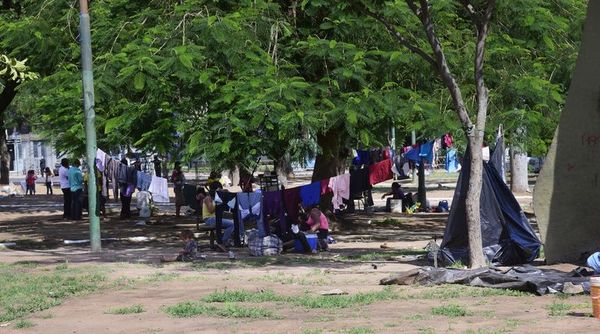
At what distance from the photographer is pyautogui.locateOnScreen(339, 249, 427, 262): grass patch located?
16922 mm

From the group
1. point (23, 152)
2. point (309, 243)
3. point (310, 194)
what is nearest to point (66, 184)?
point (310, 194)

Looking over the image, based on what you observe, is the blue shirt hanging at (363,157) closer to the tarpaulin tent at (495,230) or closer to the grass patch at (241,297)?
the tarpaulin tent at (495,230)

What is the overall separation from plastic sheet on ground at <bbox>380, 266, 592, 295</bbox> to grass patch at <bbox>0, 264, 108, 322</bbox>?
4286 mm

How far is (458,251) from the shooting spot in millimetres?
15469

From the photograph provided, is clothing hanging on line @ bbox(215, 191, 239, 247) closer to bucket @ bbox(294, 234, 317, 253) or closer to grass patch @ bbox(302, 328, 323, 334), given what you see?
bucket @ bbox(294, 234, 317, 253)

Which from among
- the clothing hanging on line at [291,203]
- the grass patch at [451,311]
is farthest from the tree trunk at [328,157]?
the grass patch at [451,311]

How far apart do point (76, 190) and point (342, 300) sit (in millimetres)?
17216

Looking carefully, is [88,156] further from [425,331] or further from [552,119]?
[425,331]

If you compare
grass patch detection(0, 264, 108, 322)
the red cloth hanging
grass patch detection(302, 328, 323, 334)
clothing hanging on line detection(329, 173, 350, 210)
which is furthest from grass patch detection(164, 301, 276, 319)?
the red cloth hanging

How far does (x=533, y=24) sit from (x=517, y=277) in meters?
8.08

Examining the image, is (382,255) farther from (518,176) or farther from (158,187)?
(518,176)

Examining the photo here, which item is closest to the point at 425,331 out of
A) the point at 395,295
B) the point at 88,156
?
the point at 395,295

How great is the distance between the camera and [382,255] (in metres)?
17.4

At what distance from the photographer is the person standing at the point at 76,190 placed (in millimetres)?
27234
